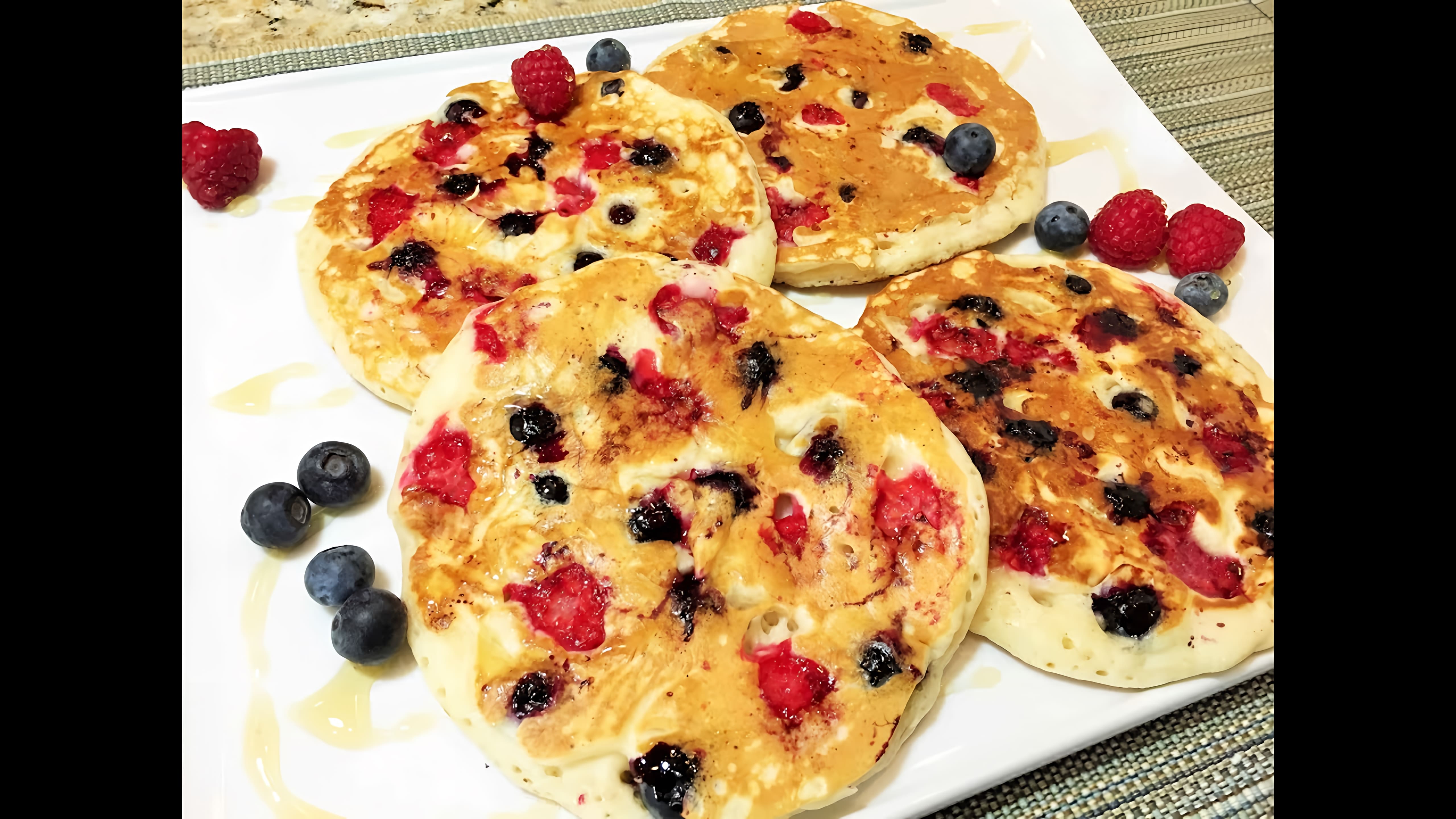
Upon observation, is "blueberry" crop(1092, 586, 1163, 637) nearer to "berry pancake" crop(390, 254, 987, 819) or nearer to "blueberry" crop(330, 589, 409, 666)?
"berry pancake" crop(390, 254, 987, 819)

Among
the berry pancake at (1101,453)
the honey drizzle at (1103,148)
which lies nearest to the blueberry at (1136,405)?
the berry pancake at (1101,453)

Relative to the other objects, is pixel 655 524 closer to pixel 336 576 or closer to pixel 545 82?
pixel 336 576

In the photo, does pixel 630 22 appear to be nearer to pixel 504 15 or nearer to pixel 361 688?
pixel 504 15

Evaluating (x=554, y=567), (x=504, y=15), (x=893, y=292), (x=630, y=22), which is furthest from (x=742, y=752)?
(x=504, y=15)

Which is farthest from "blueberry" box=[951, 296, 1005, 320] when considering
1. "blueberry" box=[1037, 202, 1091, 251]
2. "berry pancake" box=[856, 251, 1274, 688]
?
"blueberry" box=[1037, 202, 1091, 251]

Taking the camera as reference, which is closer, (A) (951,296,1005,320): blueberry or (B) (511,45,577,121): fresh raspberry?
(A) (951,296,1005,320): blueberry
